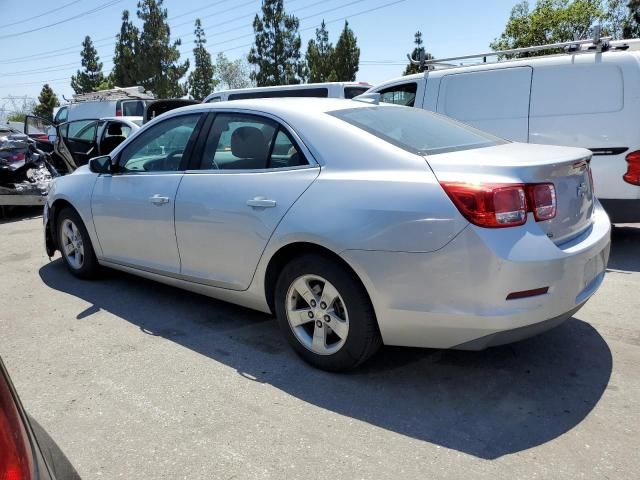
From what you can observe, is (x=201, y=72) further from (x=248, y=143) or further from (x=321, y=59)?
(x=248, y=143)

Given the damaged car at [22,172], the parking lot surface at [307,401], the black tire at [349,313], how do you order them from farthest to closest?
the damaged car at [22,172] → the black tire at [349,313] → the parking lot surface at [307,401]

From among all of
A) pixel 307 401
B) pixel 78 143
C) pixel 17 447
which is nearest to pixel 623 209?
pixel 307 401

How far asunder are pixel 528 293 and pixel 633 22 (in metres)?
35.1

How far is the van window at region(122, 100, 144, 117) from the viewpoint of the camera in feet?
55.0

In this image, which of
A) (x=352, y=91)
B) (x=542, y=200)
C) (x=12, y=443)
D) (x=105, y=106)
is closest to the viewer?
(x=12, y=443)

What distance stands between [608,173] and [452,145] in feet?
10.6

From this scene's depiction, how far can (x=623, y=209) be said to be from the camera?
570cm

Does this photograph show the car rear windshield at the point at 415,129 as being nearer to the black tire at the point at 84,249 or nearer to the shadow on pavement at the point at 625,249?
the shadow on pavement at the point at 625,249

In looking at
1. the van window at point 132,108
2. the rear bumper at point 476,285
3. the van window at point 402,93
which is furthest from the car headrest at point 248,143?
the van window at point 132,108

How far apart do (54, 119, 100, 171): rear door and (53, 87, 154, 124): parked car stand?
403cm

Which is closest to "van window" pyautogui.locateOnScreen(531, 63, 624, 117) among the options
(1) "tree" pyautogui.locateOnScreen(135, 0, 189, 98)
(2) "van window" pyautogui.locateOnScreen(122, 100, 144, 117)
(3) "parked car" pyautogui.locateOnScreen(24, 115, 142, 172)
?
(3) "parked car" pyautogui.locateOnScreen(24, 115, 142, 172)

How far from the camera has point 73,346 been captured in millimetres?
3758

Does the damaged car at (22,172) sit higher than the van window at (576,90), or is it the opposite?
the van window at (576,90)

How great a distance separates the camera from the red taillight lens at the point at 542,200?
272 centimetres
